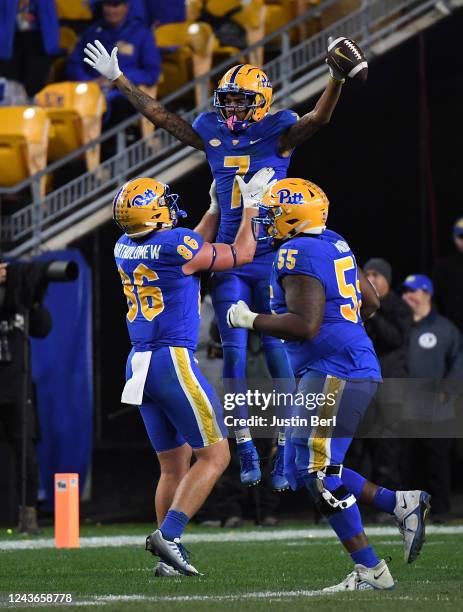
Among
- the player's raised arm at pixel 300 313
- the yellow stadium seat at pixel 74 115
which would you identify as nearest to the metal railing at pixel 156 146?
the yellow stadium seat at pixel 74 115

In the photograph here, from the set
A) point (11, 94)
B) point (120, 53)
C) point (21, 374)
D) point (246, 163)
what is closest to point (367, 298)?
point (246, 163)

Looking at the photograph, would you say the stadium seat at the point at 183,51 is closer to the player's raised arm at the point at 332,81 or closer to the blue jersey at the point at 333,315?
the player's raised arm at the point at 332,81

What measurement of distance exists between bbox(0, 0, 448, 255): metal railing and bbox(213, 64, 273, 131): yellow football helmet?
174 inches

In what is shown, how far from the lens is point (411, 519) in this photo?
8250mm

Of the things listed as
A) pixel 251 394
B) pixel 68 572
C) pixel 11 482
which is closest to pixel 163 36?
pixel 11 482

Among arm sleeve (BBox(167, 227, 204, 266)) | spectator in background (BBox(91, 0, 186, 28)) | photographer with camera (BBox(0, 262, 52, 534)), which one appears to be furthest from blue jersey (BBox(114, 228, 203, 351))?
spectator in background (BBox(91, 0, 186, 28))

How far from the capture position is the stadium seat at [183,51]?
48.0ft

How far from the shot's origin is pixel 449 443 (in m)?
13.3

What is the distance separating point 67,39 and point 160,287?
23.3 ft

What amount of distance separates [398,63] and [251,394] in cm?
593

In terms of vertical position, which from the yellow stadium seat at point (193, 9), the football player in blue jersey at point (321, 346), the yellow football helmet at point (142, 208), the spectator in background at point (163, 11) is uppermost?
the yellow stadium seat at point (193, 9)

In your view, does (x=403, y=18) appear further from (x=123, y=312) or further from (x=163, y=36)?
(x=123, y=312)

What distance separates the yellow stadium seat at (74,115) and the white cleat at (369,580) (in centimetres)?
664

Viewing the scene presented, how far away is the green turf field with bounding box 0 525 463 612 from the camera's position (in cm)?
734
